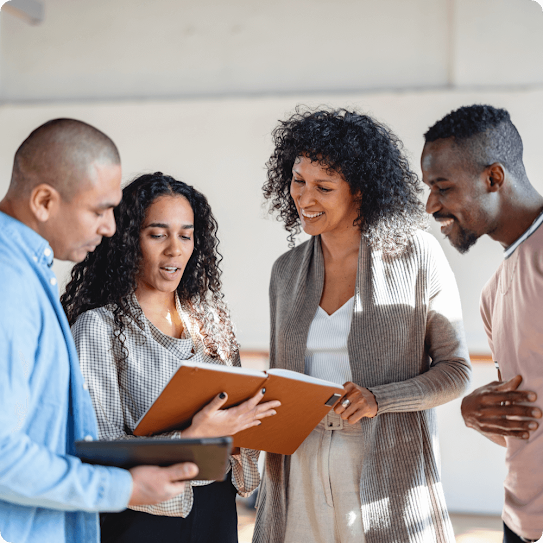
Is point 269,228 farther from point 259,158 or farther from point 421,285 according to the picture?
point 421,285

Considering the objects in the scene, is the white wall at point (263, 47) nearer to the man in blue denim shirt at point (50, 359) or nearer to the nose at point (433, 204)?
the nose at point (433, 204)

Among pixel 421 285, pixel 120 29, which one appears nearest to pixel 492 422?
pixel 421 285

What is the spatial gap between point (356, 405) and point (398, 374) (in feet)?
0.74

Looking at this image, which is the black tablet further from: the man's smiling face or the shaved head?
the man's smiling face

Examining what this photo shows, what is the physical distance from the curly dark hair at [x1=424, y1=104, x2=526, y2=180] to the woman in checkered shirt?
0.85m

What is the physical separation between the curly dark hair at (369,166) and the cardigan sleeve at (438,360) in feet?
0.52

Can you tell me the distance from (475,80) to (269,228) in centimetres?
176

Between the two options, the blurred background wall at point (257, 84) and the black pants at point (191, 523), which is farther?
the blurred background wall at point (257, 84)

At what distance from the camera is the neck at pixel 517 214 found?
5.13 ft

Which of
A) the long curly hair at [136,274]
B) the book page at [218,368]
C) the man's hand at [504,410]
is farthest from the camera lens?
the long curly hair at [136,274]

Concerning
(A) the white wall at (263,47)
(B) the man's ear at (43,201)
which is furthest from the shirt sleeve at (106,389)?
(A) the white wall at (263,47)

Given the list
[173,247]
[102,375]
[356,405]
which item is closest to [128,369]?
[102,375]

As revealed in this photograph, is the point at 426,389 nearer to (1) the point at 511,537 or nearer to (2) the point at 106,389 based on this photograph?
(1) the point at 511,537

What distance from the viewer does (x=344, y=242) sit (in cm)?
205
